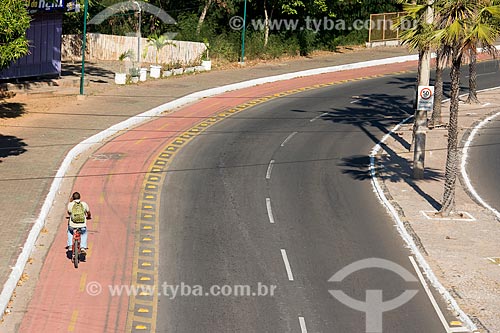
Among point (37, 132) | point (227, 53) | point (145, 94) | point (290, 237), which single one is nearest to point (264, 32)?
point (227, 53)

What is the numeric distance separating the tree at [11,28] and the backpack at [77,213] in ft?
38.6

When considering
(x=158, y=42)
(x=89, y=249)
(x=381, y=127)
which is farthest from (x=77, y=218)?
(x=158, y=42)

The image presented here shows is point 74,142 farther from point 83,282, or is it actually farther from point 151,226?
point 83,282

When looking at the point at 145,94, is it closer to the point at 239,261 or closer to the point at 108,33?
the point at 108,33

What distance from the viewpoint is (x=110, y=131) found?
37344 millimetres

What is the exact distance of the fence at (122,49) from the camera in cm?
5684

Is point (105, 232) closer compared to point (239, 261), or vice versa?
point (239, 261)

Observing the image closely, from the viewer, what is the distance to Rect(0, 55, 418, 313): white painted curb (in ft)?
67.9

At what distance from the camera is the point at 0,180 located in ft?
96.0

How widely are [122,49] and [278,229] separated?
36.4m

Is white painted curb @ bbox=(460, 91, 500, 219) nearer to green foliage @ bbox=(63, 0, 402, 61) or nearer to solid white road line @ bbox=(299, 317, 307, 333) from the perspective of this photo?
solid white road line @ bbox=(299, 317, 307, 333)

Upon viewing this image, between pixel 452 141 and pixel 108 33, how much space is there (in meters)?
39.6

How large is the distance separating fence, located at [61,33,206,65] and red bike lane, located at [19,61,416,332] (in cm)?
1490

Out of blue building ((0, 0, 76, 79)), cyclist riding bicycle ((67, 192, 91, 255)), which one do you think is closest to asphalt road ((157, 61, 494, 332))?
cyclist riding bicycle ((67, 192, 91, 255))
